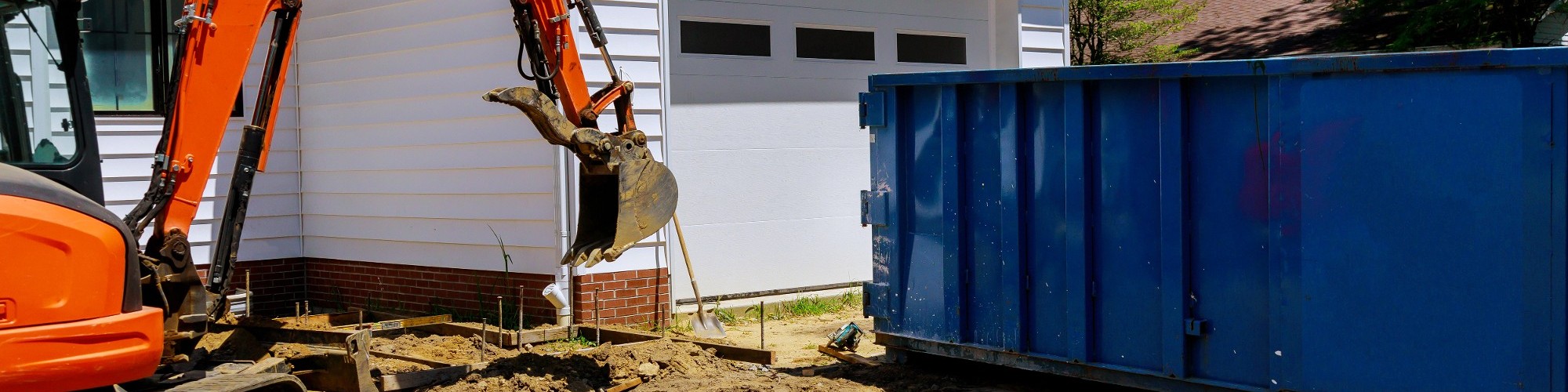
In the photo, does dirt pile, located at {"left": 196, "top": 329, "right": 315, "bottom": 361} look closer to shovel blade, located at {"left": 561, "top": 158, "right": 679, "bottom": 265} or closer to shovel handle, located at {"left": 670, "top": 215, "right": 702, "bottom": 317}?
shovel blade, located at {"left": 561, "top": 158, "right": 679, "bottom": 265}

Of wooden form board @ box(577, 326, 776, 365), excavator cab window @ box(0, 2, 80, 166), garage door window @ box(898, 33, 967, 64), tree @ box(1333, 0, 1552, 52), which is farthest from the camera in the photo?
tree @ box(1333, 0, 1552, 52)

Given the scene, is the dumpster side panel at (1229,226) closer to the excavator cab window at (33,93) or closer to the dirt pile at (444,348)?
the dirt pile at (444,348)

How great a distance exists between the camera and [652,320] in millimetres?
9594

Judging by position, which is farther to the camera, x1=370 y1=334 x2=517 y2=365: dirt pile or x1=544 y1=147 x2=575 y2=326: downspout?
x1=544 y1=147 x2=575 y2=326: downspout

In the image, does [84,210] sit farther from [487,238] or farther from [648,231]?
[487,238]

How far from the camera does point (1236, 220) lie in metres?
5.94

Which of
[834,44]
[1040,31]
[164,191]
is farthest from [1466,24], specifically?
[164,191]

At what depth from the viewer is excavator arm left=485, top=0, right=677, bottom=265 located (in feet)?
22.1

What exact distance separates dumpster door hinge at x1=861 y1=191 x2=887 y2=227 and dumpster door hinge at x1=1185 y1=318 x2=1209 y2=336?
183 cm

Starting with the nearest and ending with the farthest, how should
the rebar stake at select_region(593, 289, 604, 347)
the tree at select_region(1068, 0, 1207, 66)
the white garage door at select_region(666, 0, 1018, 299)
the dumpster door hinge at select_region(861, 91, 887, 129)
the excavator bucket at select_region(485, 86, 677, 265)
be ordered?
the excavator bucket at select_region(485, 86, 677, 265)
the dumpster door hinge at select_region(861, 91, 887, 129)
the rebar stake at select_region(593, 289, 604, 347)
the white garage door at select_region(666, 0, 1018, 299)
the tree at select_region(1068, 0, 1207, 66)

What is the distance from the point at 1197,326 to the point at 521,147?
514 centimetres

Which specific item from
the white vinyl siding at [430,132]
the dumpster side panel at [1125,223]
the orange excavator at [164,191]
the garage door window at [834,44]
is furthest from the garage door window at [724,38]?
the dumpster side panel at [1125,223]

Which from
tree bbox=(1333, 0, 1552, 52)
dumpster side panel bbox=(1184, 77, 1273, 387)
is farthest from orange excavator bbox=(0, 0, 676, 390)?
tree bbox=(1333, 0, 1552, 52)

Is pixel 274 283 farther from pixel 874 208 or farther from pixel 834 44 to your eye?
pixel 874 208
